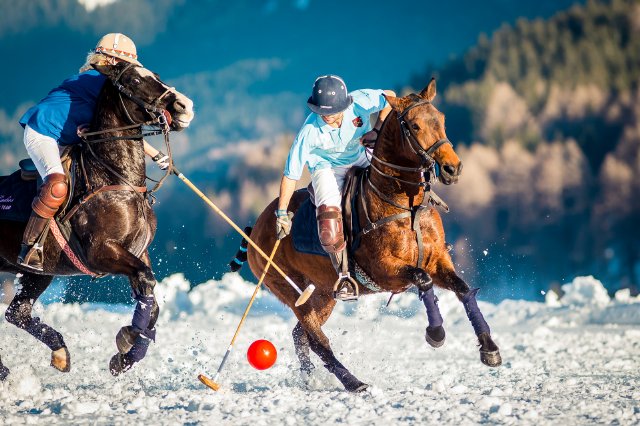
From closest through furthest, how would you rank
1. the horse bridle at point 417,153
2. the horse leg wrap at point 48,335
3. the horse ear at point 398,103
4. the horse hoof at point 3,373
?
the horse bridle at point 417,153, the horse ear at point 398,103, the horse hoof at point 3,373, the horse leg wrap at point 48,335

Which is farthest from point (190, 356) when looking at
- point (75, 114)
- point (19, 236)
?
point (75, 114)

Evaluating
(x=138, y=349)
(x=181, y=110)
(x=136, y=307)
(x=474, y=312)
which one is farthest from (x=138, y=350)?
(x=474, y=312)

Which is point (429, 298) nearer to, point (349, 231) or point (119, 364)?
point (349, 231)

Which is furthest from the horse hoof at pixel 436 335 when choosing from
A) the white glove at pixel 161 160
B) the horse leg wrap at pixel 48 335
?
the horse leg wrap at pixel 48 335

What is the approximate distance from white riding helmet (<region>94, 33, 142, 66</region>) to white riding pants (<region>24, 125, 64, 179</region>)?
0.86 metres

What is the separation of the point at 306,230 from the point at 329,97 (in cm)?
122

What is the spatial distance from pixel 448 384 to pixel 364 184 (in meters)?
1.73

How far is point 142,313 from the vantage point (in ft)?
18.0

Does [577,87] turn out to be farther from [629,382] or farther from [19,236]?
[19,236]

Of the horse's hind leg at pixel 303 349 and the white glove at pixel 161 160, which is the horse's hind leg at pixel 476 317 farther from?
the white glove at pixel 161 160

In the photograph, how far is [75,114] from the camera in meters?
6.05

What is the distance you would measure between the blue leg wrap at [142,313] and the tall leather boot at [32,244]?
1083mm

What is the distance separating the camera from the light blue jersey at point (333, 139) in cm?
603

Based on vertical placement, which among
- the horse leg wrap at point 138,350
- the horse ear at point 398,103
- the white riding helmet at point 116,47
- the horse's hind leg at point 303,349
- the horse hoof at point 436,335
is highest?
the white riding helmet at point 116,47
